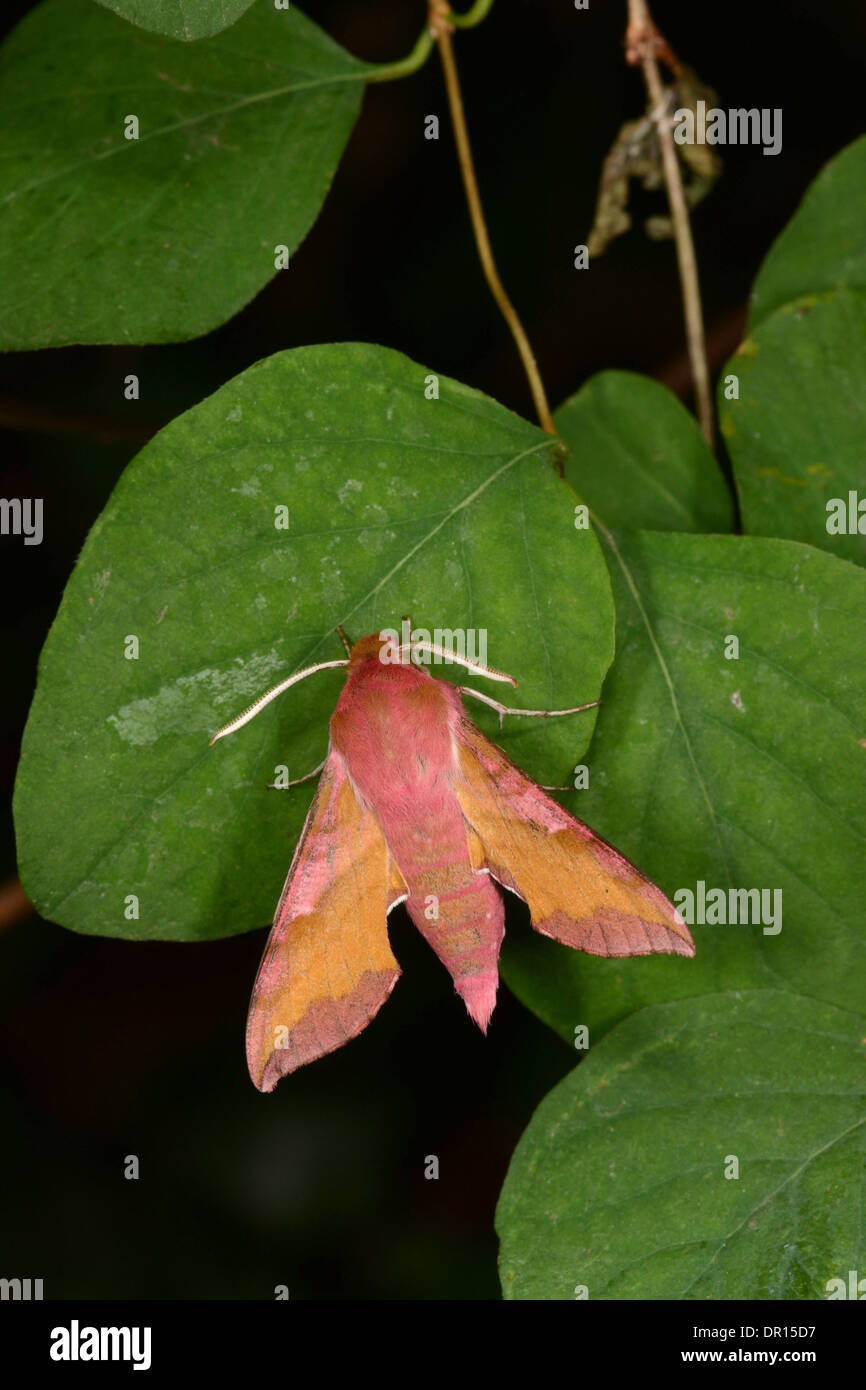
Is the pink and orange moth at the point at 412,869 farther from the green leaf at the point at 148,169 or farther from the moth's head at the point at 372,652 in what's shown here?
the green leaf at the point at 148,169

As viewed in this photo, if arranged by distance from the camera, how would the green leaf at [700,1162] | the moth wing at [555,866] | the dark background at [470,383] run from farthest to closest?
the dark background at [470,383], the green leaf at [700,1162], the moth wing at [555,866]

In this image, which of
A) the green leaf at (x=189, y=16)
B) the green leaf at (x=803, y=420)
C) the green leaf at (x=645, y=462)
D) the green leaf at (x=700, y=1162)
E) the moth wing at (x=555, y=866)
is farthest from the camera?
the green leaf at (x=645, y=462)

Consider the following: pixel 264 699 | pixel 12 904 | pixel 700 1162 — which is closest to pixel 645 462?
pixel 264 699

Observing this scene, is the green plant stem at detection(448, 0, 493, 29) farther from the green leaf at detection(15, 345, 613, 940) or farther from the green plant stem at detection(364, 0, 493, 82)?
the green leaf at detection(15, 345, 613, 940)

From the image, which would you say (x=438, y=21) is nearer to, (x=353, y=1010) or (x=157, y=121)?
(x=157, y=121)

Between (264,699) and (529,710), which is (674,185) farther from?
(264,699)

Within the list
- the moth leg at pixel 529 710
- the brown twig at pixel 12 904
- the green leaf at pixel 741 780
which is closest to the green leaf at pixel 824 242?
the green leaf at pixel 741 780
